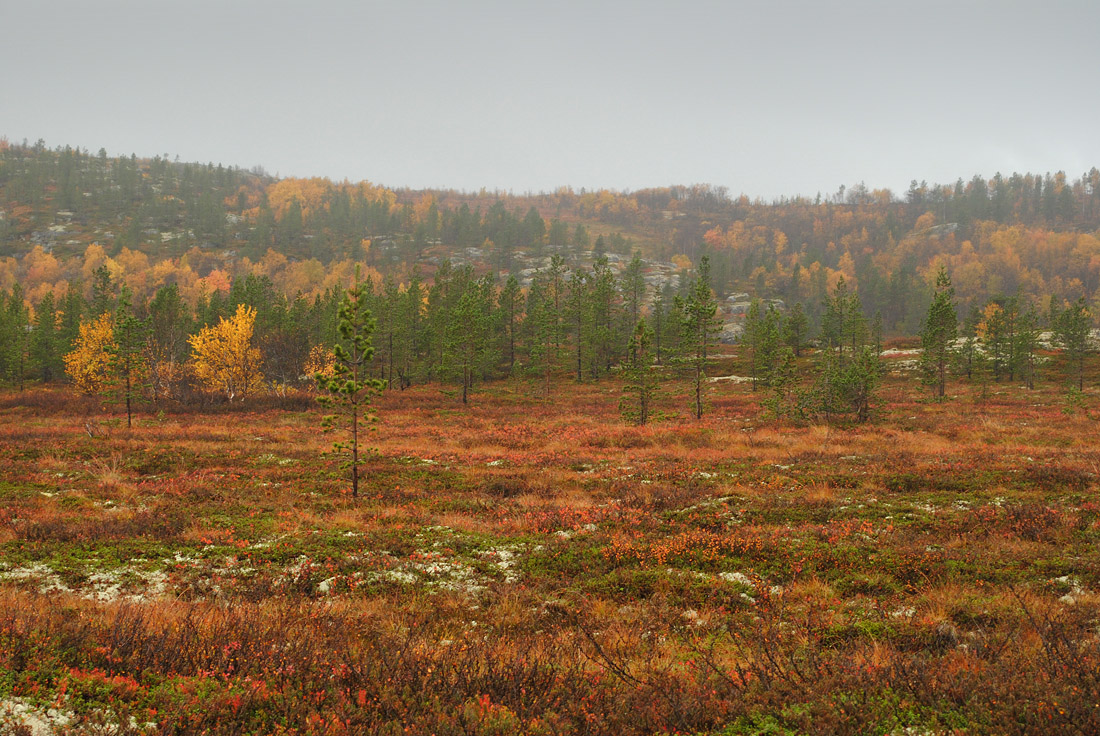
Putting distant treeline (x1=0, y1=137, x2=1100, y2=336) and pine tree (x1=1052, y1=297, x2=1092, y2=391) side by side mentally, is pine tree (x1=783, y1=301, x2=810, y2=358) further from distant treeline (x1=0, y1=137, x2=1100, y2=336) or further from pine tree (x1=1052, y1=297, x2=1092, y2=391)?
distant treeline (x1=0, y1=137, x2=1100, y2=336)

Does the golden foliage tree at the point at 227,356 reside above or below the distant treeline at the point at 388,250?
below

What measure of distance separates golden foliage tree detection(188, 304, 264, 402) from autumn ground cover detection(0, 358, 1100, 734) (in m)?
33.5

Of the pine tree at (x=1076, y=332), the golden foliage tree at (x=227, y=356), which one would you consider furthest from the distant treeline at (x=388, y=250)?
the golden foliage tree at (x=227, y=356)

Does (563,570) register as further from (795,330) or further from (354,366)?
(795,330)

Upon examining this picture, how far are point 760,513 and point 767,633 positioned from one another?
696cm

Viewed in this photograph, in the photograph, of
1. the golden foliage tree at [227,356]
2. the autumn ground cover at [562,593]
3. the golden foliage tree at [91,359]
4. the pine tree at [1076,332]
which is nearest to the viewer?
the autumn ground cover at [562,593]

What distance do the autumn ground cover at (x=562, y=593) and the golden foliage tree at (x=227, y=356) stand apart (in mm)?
33550

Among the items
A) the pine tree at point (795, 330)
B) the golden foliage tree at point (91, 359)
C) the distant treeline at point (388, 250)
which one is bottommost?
the golden foliage tree at point (91, 359)

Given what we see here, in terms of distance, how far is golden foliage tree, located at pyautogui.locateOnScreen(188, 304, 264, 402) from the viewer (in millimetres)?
53031

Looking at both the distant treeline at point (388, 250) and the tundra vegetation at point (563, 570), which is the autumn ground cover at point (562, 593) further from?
the distant treeline at point (388, 250)

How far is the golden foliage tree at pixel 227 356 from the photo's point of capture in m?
53.0

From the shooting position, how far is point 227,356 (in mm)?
53656

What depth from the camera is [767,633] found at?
262 inches

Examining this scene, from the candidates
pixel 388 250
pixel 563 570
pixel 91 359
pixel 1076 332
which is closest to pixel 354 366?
pixel 563 570
